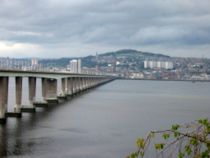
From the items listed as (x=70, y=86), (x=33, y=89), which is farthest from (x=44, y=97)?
(x=70, y=86)

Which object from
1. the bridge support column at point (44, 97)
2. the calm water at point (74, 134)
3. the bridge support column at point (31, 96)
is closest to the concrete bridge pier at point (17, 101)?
the calm water at point (74, 134)

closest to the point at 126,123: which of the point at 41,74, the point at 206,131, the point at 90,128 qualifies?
the point at 90,128

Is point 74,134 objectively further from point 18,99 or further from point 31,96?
point 31,96

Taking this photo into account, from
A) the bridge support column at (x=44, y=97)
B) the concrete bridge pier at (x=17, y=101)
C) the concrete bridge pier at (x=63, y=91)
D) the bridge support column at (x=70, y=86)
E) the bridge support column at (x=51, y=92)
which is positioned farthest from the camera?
the bridge support column at (x=70, y=86)

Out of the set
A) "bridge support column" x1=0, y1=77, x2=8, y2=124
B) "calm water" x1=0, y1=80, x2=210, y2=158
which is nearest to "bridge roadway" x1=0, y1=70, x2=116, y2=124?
"bridge support column" x1=0, y1=77, x2=8, y2=124

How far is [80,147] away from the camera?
41250mm

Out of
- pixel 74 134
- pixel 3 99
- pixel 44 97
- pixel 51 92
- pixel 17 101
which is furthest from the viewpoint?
pixel 51 92

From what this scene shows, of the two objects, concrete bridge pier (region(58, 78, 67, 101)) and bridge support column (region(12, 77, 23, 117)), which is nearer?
bridge support column (region(12, 77, 23, 117))

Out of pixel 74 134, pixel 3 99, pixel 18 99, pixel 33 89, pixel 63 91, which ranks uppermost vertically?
pixel 33 89

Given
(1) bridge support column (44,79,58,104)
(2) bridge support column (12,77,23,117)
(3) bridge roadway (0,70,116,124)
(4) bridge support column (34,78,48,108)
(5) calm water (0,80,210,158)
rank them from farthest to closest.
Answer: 1. (1) bridge support column (44,79,58,104)
2. (4) bridge support column (34,78,48,108)
3. (2) bridge support column (12,77,23,117)
4. (3) bridge roadway (0,70,116,124)
5. (5) calm water (0,80,210,158)

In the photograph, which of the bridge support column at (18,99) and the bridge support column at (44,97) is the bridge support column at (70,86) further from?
the bridge support column at (18,99)

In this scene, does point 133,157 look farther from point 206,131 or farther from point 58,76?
point 58,76

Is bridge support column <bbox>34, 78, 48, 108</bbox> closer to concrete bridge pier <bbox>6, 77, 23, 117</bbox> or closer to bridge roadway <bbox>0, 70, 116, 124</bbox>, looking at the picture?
bridge roadway <bbox>0, 70, 116, 124</bbox>

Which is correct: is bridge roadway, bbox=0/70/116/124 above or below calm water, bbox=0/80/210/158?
above
